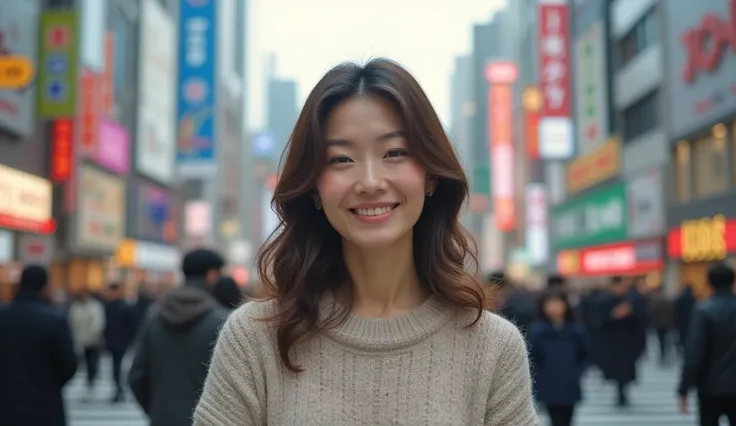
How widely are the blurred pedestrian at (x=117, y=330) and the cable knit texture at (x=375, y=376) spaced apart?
12646mm

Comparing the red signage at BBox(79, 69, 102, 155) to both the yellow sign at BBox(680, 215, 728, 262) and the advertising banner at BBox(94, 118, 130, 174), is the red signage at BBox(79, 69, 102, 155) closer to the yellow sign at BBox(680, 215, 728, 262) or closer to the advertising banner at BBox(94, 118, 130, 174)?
the advertising banner at BBox(94, 118, 130, 174)

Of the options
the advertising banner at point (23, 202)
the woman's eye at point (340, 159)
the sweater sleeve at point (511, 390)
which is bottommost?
the sweater sleeve at point (511, 390)

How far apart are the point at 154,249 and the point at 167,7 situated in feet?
46.9

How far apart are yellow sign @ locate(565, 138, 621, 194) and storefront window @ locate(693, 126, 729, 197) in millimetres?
10655

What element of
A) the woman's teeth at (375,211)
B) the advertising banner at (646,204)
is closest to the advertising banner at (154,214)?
Answer: the advertising banner at (646,204)

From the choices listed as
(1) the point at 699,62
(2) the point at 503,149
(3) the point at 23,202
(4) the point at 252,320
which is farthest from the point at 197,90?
(4) the point at 252,320

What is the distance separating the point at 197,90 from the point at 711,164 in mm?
26634

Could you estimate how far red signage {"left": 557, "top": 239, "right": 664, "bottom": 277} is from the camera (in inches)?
1298

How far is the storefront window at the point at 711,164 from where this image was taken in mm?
25656

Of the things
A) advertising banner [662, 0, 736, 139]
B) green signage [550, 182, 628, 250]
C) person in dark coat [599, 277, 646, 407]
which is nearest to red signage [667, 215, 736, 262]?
advertising banner [662, 0, 736, 139]

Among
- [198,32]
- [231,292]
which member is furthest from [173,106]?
[231,292]

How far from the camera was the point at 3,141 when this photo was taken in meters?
24.9

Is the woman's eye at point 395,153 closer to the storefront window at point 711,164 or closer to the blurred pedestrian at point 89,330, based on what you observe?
the blurred pedestrian at point 89,330

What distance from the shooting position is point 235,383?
6.45 ft
